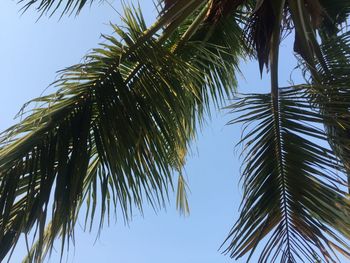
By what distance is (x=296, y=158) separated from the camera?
4449mm

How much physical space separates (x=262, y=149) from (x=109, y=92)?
1.39 meters

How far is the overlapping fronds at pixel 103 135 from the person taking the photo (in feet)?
12.1

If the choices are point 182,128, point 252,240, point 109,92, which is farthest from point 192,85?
point 252,240

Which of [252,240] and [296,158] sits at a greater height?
[296,158]

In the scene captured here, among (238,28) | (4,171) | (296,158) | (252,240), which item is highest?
(238,28)

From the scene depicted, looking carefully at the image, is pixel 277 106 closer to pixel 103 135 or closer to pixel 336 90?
pixel 336 90

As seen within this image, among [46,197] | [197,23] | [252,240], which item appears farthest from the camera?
[197,23]

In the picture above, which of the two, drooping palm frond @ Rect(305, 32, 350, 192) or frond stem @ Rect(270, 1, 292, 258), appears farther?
frond stem @ Rect(270, 1, 292, 258)

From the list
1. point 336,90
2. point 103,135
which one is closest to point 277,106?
point 336,90

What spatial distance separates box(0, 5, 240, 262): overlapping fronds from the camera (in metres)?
3.69

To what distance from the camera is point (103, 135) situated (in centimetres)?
405

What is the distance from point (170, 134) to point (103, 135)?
524mm

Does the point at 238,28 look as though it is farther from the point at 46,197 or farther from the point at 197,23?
the point at 46,197

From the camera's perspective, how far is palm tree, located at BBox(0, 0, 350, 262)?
12.3 ft
